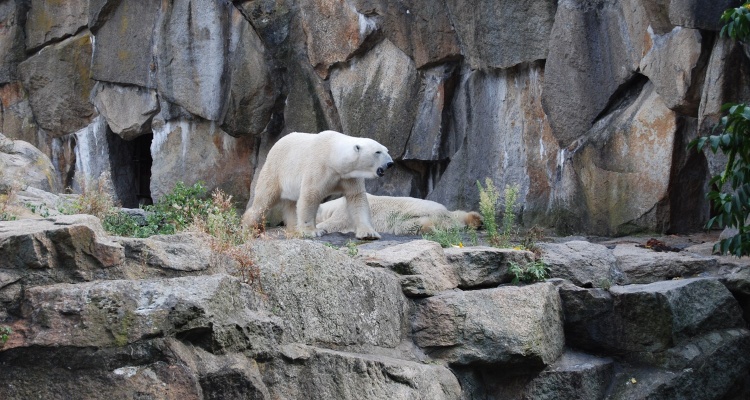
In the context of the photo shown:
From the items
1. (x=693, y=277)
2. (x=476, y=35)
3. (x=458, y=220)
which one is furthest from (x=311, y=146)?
(x=693, y=277)

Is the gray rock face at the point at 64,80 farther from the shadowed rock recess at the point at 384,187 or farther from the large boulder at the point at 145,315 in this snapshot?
the large boulder at the point at 145,315

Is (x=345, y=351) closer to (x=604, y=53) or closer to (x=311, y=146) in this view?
(x=311, y=146)

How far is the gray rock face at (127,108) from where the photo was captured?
45.2 feet

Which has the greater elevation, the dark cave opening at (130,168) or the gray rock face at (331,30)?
the gray rock face at (331,30)

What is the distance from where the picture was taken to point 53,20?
1445 centimetres

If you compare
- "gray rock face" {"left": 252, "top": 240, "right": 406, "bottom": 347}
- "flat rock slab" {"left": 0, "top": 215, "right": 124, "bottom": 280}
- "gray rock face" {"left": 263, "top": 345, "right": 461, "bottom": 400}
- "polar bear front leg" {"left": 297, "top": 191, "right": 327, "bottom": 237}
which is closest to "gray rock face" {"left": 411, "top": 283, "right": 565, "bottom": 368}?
"gray rock face" {"left": 252, "top": 240, "right": 406, "bottom": 347}

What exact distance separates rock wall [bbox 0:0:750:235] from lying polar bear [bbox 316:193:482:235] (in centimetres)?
81

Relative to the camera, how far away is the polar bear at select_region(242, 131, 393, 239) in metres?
9.23

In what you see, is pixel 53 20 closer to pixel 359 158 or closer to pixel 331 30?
pixel 331 30

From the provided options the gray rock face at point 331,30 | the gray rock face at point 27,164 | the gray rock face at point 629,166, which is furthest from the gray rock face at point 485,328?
the gray rock face at point 331,30

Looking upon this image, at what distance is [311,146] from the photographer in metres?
9.57

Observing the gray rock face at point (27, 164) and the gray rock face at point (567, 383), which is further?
the gray rock face at point (27, 164)

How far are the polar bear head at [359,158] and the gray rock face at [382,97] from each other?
228 centimetres

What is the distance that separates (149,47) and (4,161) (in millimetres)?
5028
